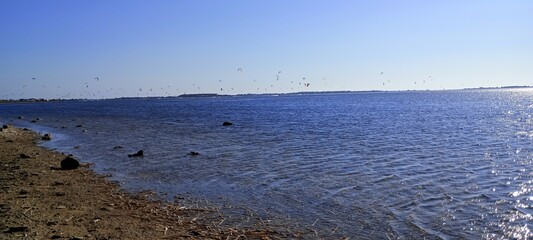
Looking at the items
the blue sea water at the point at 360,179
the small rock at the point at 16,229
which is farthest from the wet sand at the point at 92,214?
the blue sea water at the point at 360,179

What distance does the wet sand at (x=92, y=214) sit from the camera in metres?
10.9

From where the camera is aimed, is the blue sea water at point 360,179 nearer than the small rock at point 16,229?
No

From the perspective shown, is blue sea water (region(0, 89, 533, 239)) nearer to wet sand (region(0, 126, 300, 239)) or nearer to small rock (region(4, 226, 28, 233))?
wet sand (region(0, 126, 300, 239))

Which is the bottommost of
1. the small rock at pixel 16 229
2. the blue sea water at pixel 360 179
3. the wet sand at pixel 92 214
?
the blue sea water at pixel 360 179

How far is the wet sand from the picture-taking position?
10945 mm

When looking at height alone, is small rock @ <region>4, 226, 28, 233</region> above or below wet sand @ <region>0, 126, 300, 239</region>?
above

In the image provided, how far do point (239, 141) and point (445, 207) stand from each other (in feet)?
75.6

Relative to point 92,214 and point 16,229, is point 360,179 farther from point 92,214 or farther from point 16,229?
point 16,229

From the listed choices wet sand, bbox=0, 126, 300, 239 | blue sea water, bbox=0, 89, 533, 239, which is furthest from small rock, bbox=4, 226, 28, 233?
blue sea water, bbox=0, 89, 533, 239

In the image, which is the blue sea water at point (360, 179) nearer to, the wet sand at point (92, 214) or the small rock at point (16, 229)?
the wet sand at point (92, 214)

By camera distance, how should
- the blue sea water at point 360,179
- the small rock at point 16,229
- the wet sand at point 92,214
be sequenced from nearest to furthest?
the small rock at point 16,229, the wet sand at point 92,214, the blue sea water at point 360,179

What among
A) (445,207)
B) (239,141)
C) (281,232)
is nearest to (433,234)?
(445,207)

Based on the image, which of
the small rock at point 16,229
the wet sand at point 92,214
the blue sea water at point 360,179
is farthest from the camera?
the blue sea water at point 360,179

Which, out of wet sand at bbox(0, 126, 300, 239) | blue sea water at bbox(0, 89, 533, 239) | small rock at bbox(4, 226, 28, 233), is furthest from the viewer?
blue sea water at bbox(0, 89, 533, 239)
